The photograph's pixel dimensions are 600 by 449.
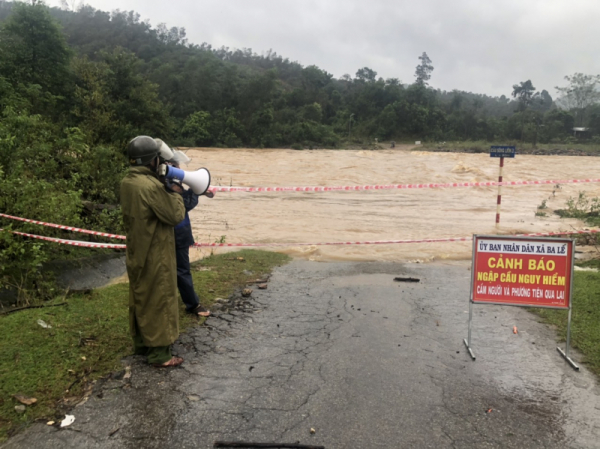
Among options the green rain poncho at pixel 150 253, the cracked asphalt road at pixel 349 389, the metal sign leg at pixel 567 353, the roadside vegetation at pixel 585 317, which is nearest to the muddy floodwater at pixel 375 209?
the roadside vegetation at pixel 585 317

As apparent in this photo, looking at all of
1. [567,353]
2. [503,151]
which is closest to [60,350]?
[567,353]

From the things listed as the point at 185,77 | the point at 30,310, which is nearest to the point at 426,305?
A: the point at 30,310

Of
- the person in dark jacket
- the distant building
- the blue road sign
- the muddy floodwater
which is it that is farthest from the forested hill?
the person in dark jacket

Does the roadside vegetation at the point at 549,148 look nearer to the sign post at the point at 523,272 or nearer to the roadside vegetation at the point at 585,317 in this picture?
the roadside vegetation at the point at 585,317

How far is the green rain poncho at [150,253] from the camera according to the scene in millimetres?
3408

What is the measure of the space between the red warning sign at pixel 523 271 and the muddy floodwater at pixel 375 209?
464 centimetres

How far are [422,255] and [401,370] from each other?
5954mm

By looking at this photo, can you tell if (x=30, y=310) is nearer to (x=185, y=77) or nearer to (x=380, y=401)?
(x=380, y=401)

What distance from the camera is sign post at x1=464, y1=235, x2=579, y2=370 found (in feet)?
13.4

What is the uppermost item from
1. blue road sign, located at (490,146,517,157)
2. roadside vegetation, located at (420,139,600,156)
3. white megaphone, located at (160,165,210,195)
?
roadside vegetation, located at (420,139,600,156)

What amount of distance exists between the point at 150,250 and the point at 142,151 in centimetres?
77

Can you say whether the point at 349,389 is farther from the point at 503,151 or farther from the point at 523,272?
the point at 503,151

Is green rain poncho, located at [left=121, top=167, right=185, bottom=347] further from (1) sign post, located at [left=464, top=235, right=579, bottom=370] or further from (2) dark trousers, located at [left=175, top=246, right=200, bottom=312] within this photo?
(1) sign post, located at [left=464, top=235, right=579, bottom=370]

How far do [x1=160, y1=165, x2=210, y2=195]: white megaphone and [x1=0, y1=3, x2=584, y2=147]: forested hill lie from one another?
3714cm
